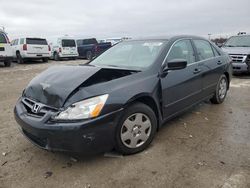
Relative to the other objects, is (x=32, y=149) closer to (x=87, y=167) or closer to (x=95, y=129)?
(x=87, y=167)

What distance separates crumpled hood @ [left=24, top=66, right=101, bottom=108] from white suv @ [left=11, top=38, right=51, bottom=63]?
13.6 metres

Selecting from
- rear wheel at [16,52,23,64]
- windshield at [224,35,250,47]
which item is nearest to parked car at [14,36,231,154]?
windshield at [224,35,250,47]

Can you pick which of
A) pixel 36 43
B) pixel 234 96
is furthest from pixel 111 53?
pixel 36 43

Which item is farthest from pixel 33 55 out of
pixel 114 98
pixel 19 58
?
pixel 114 98

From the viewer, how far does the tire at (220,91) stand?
18.3ft

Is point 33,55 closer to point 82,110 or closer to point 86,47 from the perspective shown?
point 86,47

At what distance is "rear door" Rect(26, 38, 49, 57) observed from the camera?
637 inches

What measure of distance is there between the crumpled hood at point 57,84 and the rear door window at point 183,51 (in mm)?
1344

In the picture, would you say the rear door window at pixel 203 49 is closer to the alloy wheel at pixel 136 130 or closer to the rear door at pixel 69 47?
the alloy wheel at pixel 136 130

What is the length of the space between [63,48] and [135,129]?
55.2ft

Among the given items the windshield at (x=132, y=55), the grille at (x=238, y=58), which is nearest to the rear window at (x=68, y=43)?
the grille at (x=238, y=58)

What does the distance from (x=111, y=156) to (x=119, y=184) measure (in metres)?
0.62

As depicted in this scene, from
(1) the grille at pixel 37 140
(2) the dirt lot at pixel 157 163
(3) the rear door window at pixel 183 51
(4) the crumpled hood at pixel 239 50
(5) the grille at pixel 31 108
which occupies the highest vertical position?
(3) the rear door window at pixel 183 51

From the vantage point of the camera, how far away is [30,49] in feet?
53.1
